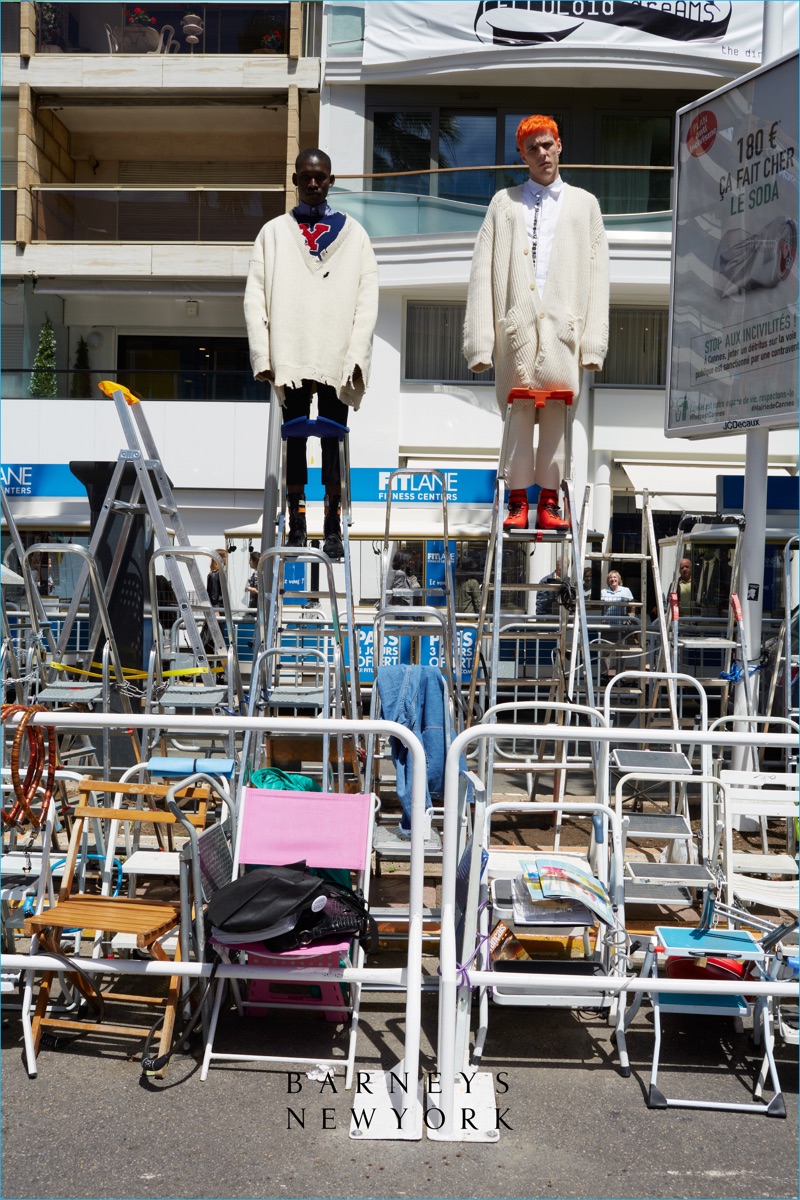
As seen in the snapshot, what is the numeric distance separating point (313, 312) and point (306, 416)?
644 millimetres

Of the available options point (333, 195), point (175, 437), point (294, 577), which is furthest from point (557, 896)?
point (175, 437)

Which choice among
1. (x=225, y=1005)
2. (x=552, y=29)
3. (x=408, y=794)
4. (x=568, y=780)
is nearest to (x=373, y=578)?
(x=568, y=780)

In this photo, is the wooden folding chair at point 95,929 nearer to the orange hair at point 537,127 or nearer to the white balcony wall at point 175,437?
the orange hair at point 537,127

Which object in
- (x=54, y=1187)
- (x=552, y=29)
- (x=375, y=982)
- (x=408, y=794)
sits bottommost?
(x=54, y=1187)

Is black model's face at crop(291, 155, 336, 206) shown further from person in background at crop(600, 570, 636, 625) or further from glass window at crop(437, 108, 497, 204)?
glass window at crop(437, 108, 497, 204)

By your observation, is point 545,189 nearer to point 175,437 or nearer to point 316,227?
point 316,227

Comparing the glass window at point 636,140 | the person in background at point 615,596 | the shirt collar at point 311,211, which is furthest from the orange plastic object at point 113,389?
the glass window at point 636,140

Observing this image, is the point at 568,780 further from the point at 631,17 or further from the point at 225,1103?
the point at 631,17

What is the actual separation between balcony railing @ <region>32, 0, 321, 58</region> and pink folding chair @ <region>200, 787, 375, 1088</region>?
60.0 ft

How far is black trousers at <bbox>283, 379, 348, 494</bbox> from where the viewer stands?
669 centimetres

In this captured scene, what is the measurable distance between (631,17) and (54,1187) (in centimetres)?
1863

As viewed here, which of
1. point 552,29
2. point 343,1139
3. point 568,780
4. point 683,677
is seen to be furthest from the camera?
point 552,29

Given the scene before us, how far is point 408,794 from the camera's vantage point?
538 cm

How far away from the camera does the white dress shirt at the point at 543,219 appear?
6676mm
